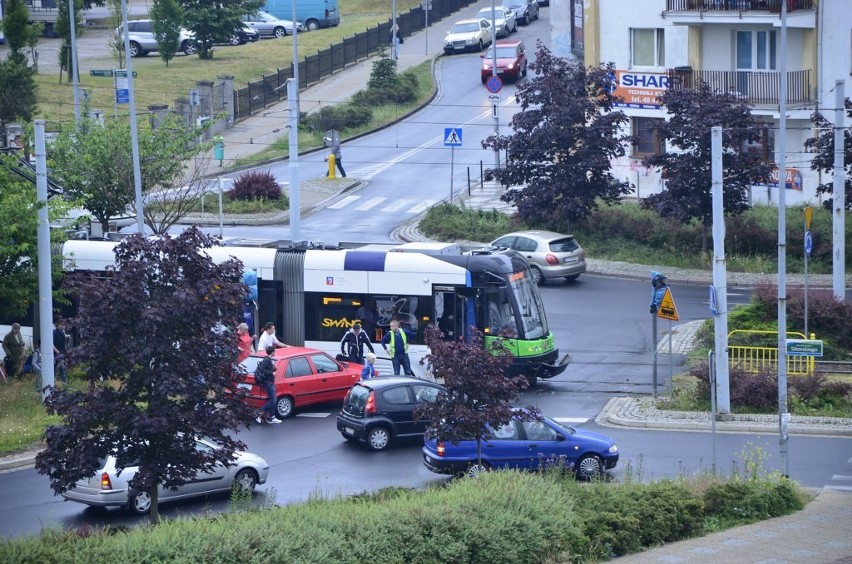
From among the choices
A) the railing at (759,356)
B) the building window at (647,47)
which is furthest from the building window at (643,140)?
the railing at (759,356)

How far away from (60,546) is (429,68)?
55886 millimetres

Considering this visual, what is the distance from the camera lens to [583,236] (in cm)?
3966

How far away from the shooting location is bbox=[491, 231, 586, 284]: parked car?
115ft

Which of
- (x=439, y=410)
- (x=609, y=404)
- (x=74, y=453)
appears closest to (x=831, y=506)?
(x=439, y=410)

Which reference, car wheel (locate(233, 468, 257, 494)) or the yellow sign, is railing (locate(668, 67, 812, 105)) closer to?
the yellow sign

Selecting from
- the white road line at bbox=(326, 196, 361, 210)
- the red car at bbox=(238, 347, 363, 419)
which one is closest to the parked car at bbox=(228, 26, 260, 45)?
the white road line at bbox=(326, 196, 361, 210)

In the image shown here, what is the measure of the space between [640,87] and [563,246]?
12.0m

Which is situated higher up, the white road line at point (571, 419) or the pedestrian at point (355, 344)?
the pedestrian at point (355, 344)

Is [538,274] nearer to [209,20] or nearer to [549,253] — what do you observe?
[549,253]

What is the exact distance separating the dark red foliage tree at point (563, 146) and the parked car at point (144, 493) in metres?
22.1

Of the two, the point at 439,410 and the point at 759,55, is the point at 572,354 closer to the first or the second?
the point at 439,410

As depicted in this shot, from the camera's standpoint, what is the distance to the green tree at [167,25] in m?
63.6

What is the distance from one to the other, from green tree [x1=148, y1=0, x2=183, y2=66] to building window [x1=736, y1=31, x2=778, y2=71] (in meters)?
31.8

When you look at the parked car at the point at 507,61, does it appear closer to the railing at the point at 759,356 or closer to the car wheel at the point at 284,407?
the railing at the point at 759,356
